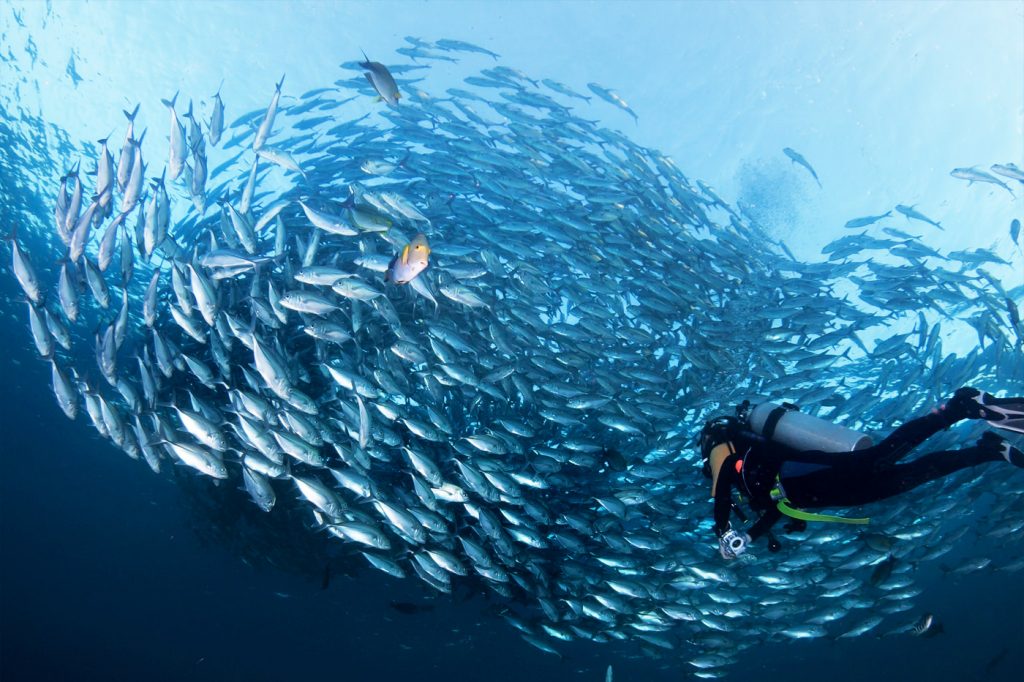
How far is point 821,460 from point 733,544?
1197 millimetres

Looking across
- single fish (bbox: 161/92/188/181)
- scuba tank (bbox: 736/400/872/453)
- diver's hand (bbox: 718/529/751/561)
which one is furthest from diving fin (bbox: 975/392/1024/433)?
single fish (bbox: 161/92/188/181)

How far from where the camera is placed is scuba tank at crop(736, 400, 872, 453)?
5156mm

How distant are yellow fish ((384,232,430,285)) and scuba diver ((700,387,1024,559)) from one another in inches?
145

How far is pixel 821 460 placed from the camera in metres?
5.06

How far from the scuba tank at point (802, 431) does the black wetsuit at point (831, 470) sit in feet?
0.37

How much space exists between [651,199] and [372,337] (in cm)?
568

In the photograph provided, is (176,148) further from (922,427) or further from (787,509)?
(922,427)

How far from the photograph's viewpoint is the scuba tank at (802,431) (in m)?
5.16

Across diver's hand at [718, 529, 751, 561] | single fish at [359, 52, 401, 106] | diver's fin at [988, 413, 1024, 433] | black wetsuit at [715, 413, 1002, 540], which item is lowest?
diver's hand at [718, 529, 751, 561]

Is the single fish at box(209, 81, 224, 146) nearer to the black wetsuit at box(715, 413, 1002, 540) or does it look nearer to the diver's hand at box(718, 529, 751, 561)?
the black wetsuit at box(715, 413, 1002, 540)

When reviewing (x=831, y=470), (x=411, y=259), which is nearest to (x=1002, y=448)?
(x=831, y=470)

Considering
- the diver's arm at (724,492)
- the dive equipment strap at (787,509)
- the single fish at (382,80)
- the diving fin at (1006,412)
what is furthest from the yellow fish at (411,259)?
the diving fin at (1006,412)

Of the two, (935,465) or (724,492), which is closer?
(935,465)

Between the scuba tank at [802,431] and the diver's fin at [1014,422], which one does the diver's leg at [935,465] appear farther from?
the scuba tank at [802,431]
